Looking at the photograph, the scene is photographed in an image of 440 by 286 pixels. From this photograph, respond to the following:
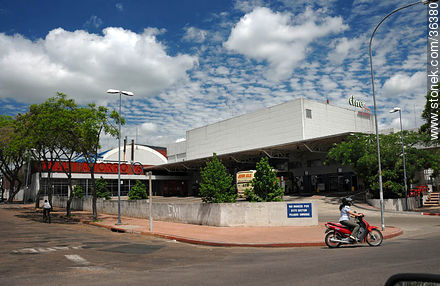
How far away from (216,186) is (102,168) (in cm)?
4647

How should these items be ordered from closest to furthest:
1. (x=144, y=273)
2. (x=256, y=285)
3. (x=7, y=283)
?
(x=256, y=285) < (x=7, y=283) < (x=144, y=273)

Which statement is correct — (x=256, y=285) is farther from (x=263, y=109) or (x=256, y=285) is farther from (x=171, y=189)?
(x=171, y=189)

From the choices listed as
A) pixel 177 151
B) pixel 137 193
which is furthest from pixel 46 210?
pixel 177 151

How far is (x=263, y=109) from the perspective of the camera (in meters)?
60.9

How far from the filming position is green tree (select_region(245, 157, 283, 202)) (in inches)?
800

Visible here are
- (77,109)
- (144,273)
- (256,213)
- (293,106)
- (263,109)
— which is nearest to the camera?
(144,273)

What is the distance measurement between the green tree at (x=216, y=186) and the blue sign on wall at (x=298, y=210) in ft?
11.0

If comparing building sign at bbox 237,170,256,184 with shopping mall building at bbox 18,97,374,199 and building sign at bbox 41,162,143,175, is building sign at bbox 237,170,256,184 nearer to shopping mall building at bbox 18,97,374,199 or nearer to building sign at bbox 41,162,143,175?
shopping mall building at bbox 18,97,374,199

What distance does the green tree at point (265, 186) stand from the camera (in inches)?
800

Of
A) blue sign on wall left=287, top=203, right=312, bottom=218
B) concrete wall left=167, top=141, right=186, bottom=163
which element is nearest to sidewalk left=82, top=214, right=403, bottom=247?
blue sign on wall left=287, top=203, right=312, bottom=218

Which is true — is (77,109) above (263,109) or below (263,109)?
below

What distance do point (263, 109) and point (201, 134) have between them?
17892 millimetres

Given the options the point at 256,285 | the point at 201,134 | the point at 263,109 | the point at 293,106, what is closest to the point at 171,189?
the point at 201,134

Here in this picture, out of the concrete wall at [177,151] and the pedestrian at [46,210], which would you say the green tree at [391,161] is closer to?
the pedestrian at [46,210]
